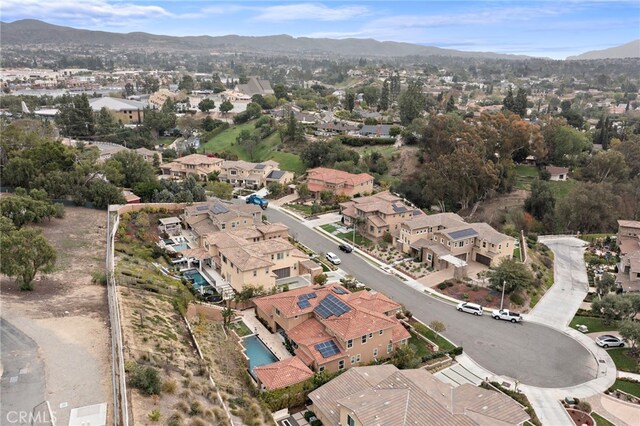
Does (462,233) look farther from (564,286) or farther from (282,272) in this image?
(282,272)

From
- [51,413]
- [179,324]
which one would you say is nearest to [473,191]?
[179,324]

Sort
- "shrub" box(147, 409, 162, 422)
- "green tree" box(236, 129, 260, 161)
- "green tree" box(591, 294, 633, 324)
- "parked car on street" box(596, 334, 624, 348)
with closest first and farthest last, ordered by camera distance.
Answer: "shrub" box(147, 409, 162, 422), "parked car on street" box(596, 334, 624, 348), "green tree" box(591, 294, 633, 324), "green tree" box(236, 129, 260, 161)

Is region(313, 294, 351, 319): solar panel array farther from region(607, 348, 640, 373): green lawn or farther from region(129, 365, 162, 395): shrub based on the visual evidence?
region(607, 348, 640, 373): green lawn

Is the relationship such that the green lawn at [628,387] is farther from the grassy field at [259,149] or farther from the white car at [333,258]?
the grassy field at [259,149]

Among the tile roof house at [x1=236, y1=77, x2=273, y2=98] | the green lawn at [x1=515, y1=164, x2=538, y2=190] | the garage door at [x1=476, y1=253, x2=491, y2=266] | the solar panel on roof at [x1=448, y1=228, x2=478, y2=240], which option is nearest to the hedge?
the green lawn at [x1=515, y1=164, x2=538, y2=190]

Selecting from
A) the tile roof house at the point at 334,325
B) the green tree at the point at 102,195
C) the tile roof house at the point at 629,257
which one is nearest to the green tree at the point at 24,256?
the tile roof house at the point at 334,325

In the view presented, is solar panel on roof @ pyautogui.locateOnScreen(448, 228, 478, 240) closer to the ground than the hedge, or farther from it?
closer to the ground

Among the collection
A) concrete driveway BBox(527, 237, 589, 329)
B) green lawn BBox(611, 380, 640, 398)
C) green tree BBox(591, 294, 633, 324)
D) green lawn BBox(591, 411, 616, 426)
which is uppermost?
green tree BBox(591, 294, 633, 324)
